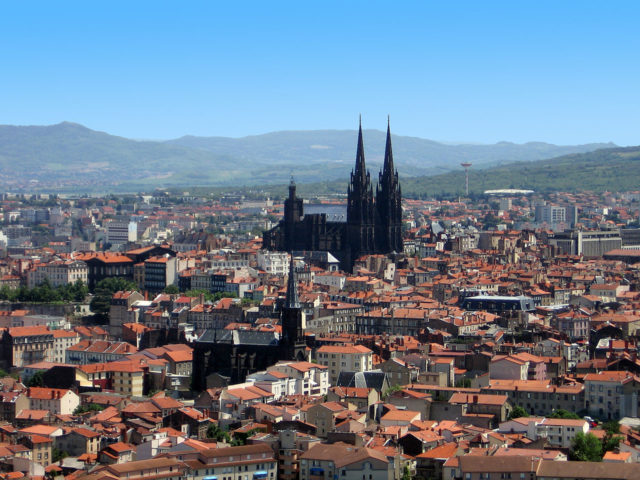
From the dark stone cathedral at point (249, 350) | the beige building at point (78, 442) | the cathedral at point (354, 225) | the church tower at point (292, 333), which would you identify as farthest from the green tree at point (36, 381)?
the cathedral at point (354, 225)

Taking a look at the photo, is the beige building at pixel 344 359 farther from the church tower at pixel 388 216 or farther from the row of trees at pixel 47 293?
the church tower at pixel 388 216

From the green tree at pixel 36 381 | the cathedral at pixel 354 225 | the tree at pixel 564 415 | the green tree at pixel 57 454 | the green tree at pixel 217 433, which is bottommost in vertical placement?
the green tree at pixel 57 454

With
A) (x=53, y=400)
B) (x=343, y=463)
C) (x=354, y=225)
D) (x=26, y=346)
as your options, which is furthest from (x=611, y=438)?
(x=354, y=225)

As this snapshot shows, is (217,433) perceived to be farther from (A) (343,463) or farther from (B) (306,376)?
(B) (306,376)

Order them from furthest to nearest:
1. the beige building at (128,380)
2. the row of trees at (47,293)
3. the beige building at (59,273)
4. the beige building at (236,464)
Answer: the beige building at (59,273), the row of trees at (47,293), the beige building at (128,380), the beige building at (236,464)

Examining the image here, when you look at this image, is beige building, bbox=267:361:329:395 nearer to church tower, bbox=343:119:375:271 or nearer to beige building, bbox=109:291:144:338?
beige building, bbox=109:291:144:338

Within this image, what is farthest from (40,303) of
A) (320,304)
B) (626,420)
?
(626,420)
